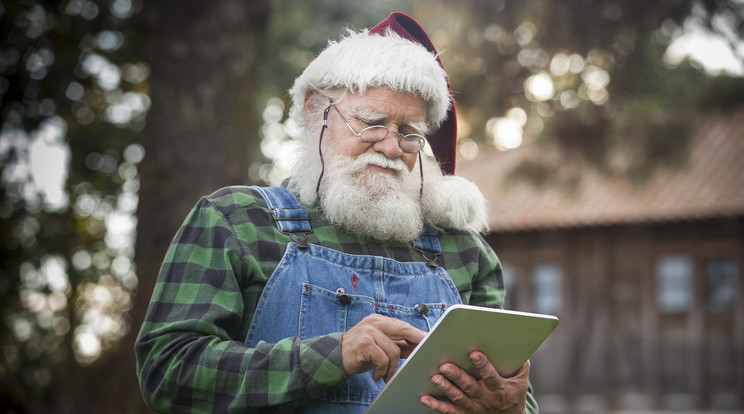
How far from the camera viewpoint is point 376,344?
1.70 metres

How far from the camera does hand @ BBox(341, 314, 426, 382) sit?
170 cm

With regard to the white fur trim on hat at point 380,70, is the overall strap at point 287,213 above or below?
below

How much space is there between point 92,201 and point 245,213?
7.30 meters

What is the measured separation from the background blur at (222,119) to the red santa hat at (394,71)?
38 cm

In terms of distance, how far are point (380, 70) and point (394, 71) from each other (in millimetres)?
42

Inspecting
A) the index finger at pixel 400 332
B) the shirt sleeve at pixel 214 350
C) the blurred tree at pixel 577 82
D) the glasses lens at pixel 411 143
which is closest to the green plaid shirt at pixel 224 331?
the shirt sleeve at pixel 214 350

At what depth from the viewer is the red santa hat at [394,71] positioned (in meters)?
2.19

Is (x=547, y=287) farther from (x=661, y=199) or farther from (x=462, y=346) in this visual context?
(x=462, y=346)

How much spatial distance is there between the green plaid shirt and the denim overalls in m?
0.04

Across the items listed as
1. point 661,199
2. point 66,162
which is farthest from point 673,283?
point 66,162

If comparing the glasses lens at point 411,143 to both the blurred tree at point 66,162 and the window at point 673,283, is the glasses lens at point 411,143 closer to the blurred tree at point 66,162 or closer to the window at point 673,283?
the blurred tree at point 66,162

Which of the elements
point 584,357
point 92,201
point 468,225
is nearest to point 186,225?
point 468,225

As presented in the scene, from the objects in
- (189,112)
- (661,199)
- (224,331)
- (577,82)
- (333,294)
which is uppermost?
(577,82)

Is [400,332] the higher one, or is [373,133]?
[373,133]
